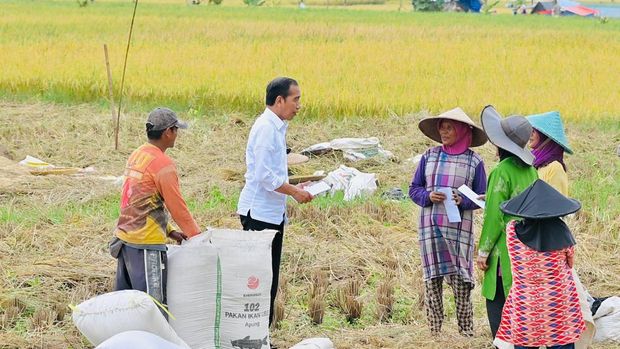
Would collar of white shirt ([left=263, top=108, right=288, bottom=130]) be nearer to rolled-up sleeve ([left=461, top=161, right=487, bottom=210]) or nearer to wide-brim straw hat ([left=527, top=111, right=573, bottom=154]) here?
rolled-up sleeve ([left=461, top=161, right=487, bottom=210])

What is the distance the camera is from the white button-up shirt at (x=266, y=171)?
490 cm

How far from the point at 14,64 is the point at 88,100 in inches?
103

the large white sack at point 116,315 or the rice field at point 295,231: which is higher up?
the large white sack at point 116,315

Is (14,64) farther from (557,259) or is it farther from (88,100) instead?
(557,259)

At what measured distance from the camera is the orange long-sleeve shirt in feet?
14.5

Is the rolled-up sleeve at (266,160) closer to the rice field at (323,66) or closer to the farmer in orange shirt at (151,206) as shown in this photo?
the farmer in orange shirt at (151,206)

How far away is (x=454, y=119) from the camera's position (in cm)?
492

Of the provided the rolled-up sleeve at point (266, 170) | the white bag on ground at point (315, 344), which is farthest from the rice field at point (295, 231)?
the rolled-up sleeve at point (266, 170)

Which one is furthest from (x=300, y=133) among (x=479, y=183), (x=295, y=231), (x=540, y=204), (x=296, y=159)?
(x=540, y=204)

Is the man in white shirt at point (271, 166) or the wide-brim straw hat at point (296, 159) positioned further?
the wide-brim straw hat at point (296, 159)

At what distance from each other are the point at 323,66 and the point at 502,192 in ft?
36.5

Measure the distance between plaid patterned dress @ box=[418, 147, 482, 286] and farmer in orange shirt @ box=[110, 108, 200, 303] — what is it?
1.27 meters

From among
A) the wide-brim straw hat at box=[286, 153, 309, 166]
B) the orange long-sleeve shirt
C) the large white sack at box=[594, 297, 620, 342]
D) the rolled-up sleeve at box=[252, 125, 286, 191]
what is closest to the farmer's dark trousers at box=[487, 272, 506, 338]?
the large white sack at box=[594, 297, 620, 342]

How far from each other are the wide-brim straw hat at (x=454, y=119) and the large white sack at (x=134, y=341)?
1.89 m
